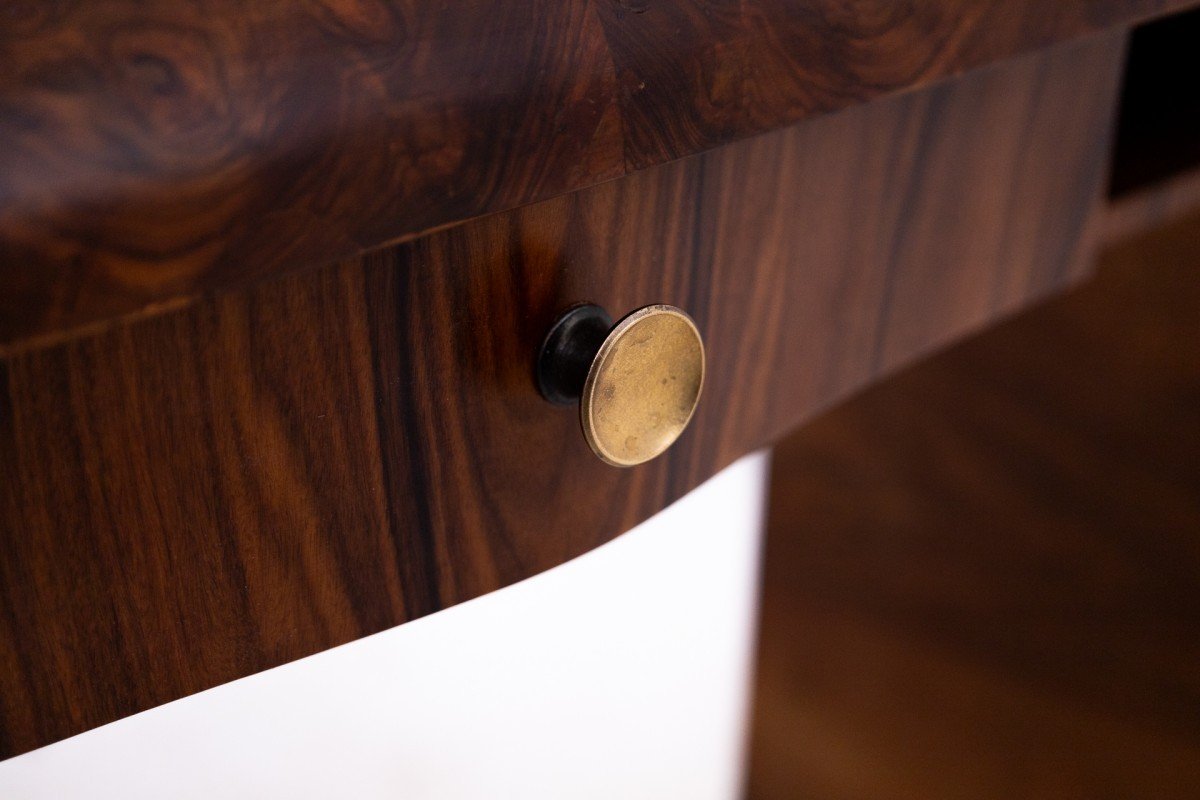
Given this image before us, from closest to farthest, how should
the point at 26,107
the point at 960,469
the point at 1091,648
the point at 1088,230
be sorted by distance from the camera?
the point at 26,107 → the point at 1088,230 → the point at 1091,648 → the point at 960,469

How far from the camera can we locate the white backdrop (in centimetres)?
24

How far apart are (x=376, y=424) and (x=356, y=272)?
3 centimetres

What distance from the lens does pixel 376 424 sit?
20 centimetres

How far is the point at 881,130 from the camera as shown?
0.28 meters

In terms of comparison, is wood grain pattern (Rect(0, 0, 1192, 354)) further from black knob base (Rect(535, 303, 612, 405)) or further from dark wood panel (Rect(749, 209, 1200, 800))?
dark wood panel (Rect(749, 209, 1200, 800))

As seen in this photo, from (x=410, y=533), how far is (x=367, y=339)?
Result: 0.04m

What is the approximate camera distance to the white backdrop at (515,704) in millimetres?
242

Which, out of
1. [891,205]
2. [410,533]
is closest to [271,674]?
[410,533]

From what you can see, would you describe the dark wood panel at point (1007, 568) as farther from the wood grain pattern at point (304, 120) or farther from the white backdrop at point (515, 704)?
the wood grain pattern at point (304, 120)

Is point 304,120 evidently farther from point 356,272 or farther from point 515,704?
point 515,704

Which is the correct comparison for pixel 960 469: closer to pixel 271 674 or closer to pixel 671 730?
pixel 671 730

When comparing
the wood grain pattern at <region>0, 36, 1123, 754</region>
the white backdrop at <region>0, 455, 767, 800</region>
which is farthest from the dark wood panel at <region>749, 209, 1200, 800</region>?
the wood grain pattern at <region>0, 36, 1123, 754</region>

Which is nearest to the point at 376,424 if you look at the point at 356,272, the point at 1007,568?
the point at 356,272

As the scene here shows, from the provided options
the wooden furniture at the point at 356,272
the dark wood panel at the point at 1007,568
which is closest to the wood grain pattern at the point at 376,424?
the wooden furniture at the point at 356,272
